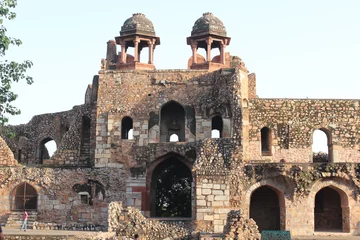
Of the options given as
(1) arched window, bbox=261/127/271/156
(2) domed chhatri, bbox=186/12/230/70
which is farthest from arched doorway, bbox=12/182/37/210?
(1) arched window, bbox=261/127/271/156

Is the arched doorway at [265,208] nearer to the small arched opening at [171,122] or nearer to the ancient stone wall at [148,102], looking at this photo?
the ancient stone wall at [148,102]

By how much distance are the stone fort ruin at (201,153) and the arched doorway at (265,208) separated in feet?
0.15

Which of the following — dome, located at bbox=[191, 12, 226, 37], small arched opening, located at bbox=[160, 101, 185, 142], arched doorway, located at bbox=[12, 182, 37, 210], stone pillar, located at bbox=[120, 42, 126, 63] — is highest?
dome, located at bbox=[191, 12, 226, 37]

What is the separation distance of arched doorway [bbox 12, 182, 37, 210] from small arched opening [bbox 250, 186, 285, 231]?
972 cm

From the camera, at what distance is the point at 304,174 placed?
21.9 m

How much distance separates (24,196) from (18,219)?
1.10 metres

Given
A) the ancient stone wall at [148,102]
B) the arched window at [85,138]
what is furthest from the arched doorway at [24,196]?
the arched window at [85,138]

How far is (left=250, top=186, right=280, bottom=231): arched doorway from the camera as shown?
82.1 ft

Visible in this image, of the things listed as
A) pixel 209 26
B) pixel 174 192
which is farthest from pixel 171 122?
pixel 209 26

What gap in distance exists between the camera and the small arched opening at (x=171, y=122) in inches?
1067

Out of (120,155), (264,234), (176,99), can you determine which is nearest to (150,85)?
(176,99)

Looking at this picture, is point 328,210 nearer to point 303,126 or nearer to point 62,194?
point 303,126

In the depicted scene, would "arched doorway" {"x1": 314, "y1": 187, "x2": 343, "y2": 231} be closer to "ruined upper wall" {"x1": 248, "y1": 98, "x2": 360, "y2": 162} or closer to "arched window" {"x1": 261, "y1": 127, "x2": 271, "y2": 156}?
"ruined upper wall" {"x1": 248, "y1": 98, "x2": 360, "y2": 162}

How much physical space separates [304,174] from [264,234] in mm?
3675
